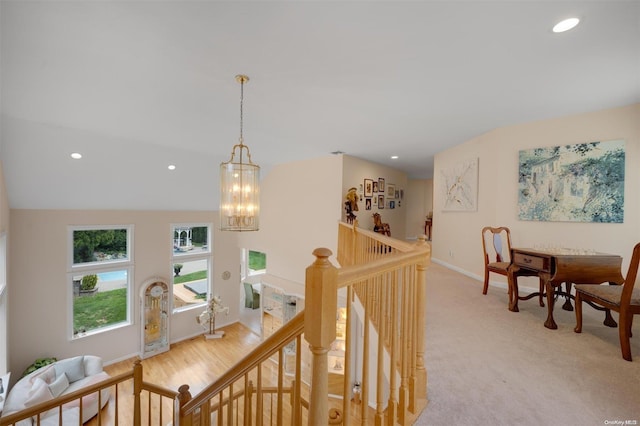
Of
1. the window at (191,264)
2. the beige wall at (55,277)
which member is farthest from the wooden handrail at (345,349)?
the window at (191,264)

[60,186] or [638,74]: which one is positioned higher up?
[638,74]

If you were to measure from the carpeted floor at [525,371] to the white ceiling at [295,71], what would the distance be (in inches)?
92.3

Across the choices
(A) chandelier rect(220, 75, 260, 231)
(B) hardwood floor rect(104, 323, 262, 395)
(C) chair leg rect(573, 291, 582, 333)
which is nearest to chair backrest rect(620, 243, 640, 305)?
(C) chair leg rect(573, 291, 582, 333)

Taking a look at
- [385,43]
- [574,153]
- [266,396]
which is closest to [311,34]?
[385,43]

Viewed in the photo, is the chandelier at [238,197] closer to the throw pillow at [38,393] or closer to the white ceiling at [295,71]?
the white ceiling at [295,71]

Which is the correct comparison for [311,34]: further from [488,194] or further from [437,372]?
[488,194]

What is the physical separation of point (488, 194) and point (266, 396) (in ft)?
17.0

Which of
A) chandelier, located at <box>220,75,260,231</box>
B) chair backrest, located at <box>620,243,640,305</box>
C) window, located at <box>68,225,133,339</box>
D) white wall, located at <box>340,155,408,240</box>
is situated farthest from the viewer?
window, located at <box>68,225,133,339</box>

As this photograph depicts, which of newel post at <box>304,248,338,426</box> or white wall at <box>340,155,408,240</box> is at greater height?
white wall at <box>340,155,408,240</box>

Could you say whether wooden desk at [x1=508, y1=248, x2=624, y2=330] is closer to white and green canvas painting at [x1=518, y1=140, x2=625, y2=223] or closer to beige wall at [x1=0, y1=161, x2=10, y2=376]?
white and green canvas painting at [x1=518, y1=140, x2=625, y2=223]

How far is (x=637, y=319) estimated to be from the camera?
2.87m

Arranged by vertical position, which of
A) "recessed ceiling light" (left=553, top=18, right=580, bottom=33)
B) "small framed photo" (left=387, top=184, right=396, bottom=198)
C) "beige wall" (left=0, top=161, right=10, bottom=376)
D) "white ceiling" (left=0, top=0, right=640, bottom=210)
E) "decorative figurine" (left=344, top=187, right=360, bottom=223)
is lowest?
"beige wall" (left=0, top=161, right=10, bottom=376)

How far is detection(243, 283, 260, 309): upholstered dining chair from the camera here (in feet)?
28.4

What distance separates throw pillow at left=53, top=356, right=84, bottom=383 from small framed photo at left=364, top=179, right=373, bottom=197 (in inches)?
266
